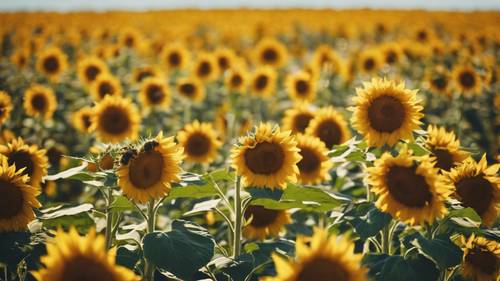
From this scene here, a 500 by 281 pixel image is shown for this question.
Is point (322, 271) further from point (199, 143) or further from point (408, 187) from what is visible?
point (199, 143)

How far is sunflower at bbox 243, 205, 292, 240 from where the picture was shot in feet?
11.6

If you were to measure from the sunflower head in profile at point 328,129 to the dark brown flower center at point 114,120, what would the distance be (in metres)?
1.68

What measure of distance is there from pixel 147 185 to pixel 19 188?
2.25 ft

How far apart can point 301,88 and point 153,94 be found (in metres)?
2.03

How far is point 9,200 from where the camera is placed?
8.62 ft

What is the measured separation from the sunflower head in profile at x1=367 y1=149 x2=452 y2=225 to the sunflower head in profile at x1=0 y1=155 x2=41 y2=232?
1.82 m

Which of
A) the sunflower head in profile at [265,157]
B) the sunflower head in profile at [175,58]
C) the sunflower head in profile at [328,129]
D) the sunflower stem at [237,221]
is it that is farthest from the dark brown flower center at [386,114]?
the sunflower head in profile at [175,58]

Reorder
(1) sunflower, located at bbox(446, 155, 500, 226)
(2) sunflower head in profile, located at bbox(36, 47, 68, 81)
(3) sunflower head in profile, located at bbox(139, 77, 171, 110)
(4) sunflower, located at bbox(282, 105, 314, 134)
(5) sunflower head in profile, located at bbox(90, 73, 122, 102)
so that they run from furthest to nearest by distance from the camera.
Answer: (2) sunflower head in profile, located at bbox(36, 47, 68, 81), (3) sunflower head in profile, located at bbox(139, 77, 171, 110), (5) sunflower head in profile, located at bbox(90, 73, 122, 102), (4) sunflower, located at bbox(282, 105, 314, 134), (1) sunflower, located at bbox(446, 155, 500, 226)

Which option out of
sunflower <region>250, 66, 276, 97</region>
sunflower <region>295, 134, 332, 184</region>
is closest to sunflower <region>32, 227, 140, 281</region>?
sunflower <region>295, 134, 332, 184</region>

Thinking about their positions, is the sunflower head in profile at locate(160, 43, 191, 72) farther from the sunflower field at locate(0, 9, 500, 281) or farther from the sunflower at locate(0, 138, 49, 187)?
the sunflower at locate(0, 138, 49, 187)

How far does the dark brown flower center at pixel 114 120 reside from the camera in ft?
14.7

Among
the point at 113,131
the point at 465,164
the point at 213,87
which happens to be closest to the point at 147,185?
the point at 465,164

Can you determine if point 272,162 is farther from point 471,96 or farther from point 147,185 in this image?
point 471,96

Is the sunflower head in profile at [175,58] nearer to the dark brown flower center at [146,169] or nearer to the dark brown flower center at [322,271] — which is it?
the dark brown flower center at [146,169]
